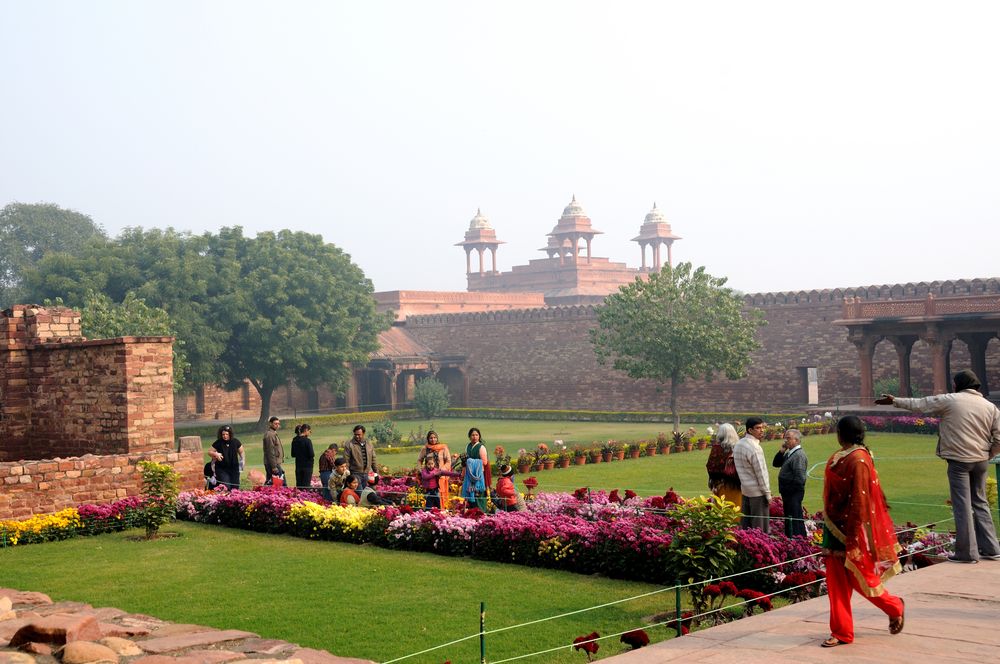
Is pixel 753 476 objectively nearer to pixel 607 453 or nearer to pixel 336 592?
pixel 336 592

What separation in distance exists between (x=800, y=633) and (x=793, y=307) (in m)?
27.9

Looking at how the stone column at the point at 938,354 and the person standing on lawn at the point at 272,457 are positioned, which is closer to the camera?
the person standing on lawn at the point at 272,457

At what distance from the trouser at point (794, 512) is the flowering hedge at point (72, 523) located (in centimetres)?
769

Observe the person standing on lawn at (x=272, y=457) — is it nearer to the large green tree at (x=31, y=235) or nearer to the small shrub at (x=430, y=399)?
the small shrub at (x=430, y=399)

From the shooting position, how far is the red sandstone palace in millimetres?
26031

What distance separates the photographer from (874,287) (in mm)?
29703

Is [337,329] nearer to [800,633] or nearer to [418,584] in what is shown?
[418,584]

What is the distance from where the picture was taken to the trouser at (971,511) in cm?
705

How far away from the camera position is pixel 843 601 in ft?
17.5

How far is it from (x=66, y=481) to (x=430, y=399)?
23.2 metres

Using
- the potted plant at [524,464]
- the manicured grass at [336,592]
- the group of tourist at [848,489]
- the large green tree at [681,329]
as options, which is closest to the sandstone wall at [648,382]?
the large green tree at [681,329]

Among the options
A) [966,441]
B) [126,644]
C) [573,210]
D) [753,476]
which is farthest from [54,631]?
[573,210]

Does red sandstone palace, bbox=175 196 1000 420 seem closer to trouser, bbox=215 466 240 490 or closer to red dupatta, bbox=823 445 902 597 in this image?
trouser, bbox=215 466 240 490

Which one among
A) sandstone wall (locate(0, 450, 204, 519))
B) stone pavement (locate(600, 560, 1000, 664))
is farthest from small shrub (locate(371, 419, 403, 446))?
stone pavement (locate(600, 560, 1000, 664))
